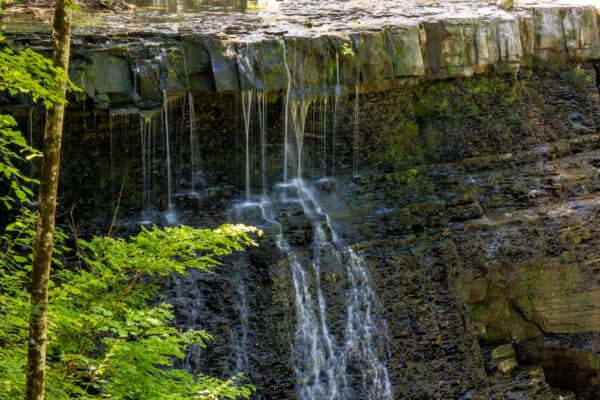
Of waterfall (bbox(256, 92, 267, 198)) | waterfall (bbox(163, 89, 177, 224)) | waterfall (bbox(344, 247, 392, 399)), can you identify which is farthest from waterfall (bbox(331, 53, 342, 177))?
waterfall (bbox(163, 89, 177, 224))

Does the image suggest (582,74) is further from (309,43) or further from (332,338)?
(332,338)

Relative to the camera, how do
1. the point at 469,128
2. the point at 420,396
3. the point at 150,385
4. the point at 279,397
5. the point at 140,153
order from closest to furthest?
the point at 150,385, the point at 279,397, the point at 420,396, the point at 140,153, the point at 469,128

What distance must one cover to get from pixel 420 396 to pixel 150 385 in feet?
18.7

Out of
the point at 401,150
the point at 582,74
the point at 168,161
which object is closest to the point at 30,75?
the point at 168,161

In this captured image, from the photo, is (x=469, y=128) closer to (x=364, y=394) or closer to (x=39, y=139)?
(x=364, y=394)

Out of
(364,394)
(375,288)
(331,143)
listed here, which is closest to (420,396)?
(364,394)

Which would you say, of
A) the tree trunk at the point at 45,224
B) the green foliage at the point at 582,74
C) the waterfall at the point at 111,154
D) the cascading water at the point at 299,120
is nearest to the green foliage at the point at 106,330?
the tree trunk at the point at 45,224

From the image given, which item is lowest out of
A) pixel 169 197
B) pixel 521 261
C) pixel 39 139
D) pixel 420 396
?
pixel 420 396

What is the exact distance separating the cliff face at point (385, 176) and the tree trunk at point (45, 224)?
15.7ft

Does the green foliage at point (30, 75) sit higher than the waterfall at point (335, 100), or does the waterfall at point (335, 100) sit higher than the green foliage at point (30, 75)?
the green foliage at point (30, 75)

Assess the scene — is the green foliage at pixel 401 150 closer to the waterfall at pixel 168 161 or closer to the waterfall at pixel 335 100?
the waterfall at pixel 335 100

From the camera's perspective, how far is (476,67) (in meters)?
13.3

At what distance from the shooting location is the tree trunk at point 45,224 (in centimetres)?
452

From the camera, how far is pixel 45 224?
459 centimetres
